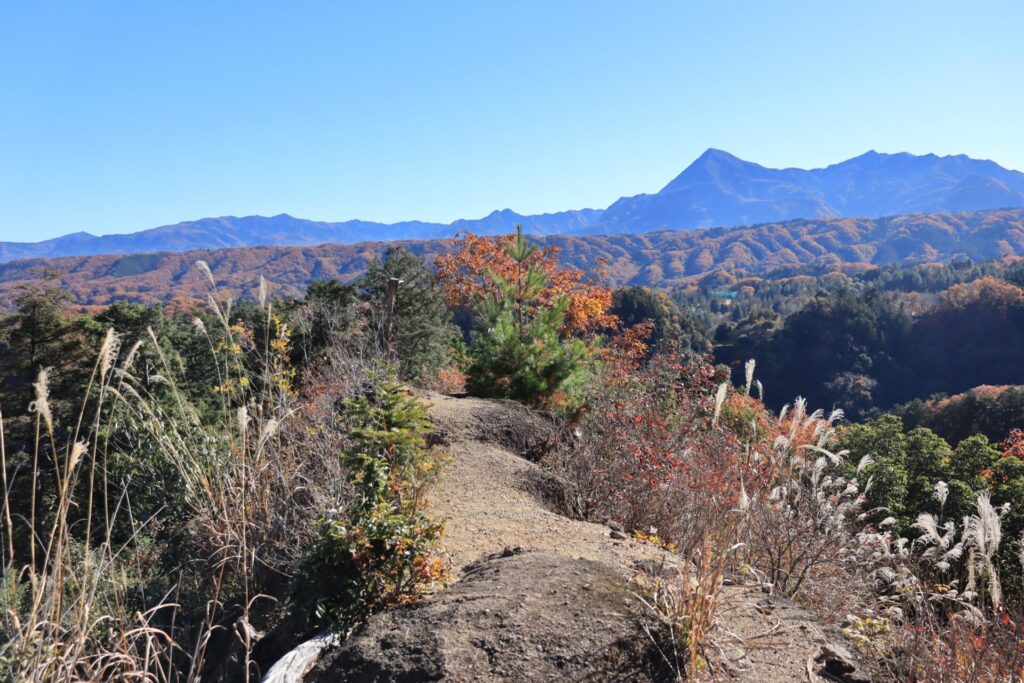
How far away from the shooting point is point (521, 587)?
2779 millimetres

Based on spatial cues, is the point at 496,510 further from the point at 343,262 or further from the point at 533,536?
the point at 343,262

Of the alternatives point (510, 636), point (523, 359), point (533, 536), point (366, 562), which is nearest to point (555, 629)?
point (510, 636)

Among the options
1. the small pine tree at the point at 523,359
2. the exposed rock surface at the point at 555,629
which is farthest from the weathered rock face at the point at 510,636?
the small pine tree at the point at 523,359

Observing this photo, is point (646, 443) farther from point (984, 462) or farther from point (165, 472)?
point (984, 462)

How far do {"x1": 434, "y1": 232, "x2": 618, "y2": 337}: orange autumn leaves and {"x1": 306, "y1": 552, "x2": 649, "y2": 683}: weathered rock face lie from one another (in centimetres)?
830

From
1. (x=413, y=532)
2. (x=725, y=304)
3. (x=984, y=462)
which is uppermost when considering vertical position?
(x=413, y=532)

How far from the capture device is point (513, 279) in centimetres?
1138

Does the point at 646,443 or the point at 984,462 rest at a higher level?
the point at 646,443

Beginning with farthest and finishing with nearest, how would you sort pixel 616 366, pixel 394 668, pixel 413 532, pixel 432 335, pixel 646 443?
pixel 432 335
pixel 616 366
pixel 646 443
pixel 413 532
pixel 394 668

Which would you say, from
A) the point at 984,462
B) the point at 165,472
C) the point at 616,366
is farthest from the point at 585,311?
the point at 165,472

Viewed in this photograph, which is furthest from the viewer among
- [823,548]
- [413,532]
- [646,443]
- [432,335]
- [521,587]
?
[432,335]

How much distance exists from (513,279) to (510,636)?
9.23m

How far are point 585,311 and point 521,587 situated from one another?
33.5 feet

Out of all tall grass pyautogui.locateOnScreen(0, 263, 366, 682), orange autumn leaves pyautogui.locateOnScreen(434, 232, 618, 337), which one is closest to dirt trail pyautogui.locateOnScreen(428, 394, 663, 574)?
tall grass pyautogui.locateOnScreen(0, 263, 366, 682)
